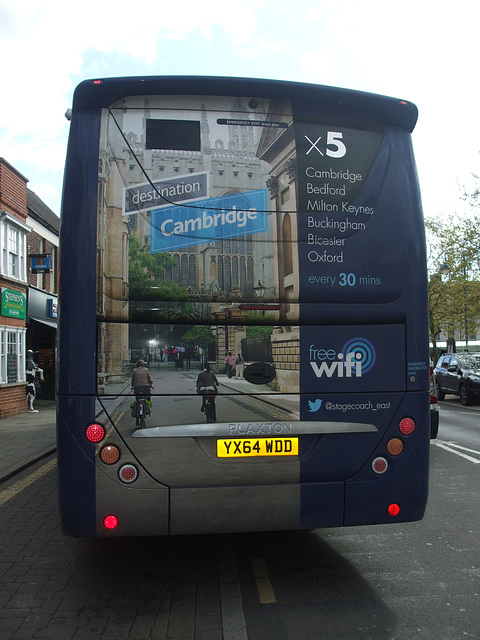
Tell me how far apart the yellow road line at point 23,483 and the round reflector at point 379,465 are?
4.82 meters

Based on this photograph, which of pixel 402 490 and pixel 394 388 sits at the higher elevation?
pixel 394 388

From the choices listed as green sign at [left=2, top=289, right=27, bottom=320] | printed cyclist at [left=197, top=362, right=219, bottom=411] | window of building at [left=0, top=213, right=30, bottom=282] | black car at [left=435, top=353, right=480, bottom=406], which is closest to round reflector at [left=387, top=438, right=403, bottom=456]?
printed cyclist at [left=197, top=362, right=219, bottom=411]

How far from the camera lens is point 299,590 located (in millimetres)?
4504

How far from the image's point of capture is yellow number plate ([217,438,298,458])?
4160 mm

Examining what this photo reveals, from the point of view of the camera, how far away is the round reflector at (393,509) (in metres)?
4.38

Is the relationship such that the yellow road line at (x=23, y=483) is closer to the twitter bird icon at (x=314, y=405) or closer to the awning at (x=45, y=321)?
the twitter bird icon at (x=314, y=405)

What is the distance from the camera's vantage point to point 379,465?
4.36 meters

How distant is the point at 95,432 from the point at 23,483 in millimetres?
5137

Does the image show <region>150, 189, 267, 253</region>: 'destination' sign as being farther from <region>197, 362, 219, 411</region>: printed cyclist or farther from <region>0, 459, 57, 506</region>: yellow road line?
<region>0, 459, 57, 506</region>: yellow road line

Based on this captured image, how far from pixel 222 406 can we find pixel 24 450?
8299 millimetres

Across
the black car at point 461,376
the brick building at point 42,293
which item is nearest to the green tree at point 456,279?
the black car at point 461,376

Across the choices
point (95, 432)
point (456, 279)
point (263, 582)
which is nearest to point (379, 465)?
point (263, 582)

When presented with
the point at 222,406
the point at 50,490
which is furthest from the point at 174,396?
the point at 50,490

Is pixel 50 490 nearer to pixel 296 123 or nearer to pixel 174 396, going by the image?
pixel 174 396
